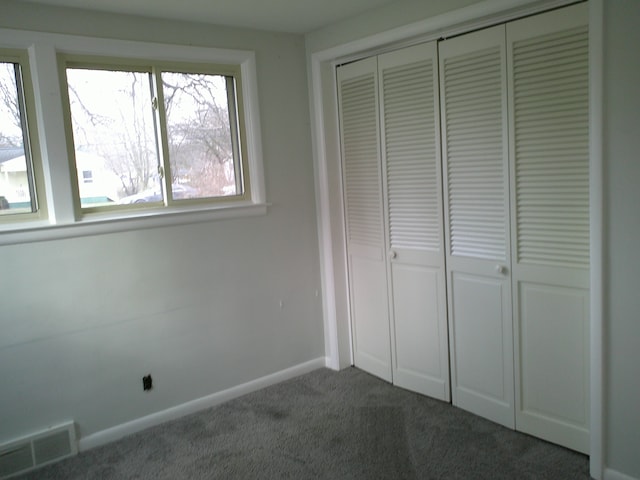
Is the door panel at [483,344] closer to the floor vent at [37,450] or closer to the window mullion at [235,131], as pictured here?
the window mullion at [235,131]

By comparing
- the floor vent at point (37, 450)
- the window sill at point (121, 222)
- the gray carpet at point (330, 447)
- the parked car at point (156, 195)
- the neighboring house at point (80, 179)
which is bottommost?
the gray carpet at point (330, 447)

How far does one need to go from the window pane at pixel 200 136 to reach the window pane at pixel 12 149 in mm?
755

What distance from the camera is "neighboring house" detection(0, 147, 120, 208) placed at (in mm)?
2617

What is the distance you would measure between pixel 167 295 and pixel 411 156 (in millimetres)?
1647

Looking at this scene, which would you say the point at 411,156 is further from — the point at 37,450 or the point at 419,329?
the point at 37,450

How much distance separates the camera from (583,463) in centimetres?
244

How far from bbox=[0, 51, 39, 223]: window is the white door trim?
1715mm

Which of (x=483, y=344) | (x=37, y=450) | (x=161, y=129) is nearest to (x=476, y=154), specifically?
(x=483, y=344)

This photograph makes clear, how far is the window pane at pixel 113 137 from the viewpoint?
111 inches

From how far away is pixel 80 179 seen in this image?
9.25 feet

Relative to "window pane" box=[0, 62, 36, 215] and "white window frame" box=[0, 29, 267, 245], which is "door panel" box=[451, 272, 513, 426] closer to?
"white window frame" box=[0, 29, 267, 245]

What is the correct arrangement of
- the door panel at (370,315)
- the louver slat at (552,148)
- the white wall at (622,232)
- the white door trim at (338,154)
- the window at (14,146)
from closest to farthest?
the white wall at (622,232) → the white door trim at (338,154) → the louver slat at (552,148) → the window at (14,146) → the door panel at (370,315)

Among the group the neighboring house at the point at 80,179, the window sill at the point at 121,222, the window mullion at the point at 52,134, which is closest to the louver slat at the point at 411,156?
the window sill at the point at 121,222

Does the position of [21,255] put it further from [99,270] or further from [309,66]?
[309,66]
